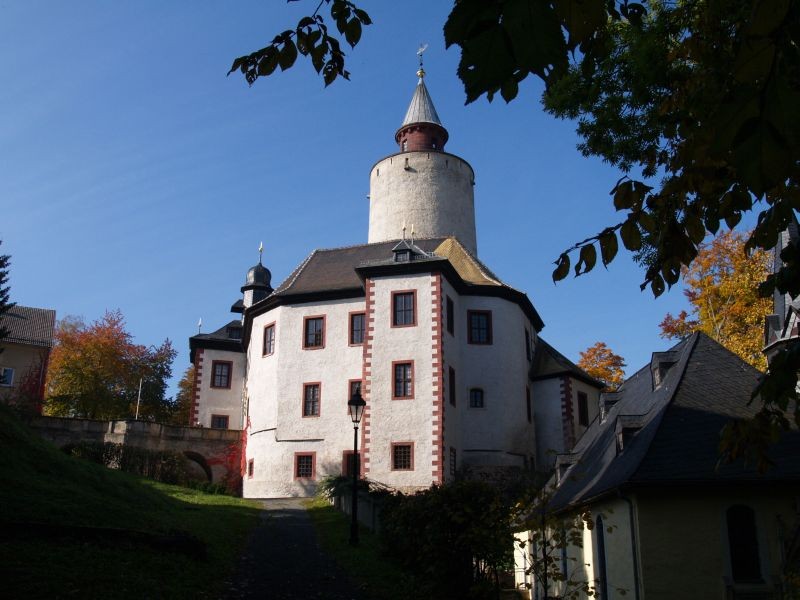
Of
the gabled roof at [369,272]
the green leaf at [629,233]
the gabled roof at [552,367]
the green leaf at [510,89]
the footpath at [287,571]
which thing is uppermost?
the gabled roof at [369,272]

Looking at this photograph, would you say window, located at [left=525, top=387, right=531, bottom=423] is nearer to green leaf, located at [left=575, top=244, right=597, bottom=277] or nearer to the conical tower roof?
the conical tower roof

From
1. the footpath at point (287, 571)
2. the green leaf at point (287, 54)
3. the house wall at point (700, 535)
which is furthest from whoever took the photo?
the house wall at point (700, 535)

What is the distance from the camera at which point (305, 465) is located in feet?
113

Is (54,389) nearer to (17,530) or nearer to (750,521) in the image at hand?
(17,530)

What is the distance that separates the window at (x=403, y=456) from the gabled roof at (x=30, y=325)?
2706cm

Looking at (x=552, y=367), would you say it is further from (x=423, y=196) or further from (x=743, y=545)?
(x=743, y=545)

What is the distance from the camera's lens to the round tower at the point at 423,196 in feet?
147

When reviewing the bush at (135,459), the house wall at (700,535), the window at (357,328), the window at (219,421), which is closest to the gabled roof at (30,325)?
the window at (219,421)

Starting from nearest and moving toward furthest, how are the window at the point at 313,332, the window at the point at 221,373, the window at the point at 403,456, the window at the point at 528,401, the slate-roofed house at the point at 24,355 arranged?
the window at the point at 403,456 → the window at the point at 313,332 → the window at the point at 528,401 → the window at the point at 221,373 → the slate-roofed house at the point at 24,355

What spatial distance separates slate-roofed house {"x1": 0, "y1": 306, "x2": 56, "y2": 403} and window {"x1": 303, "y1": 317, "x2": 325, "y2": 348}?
17.9m

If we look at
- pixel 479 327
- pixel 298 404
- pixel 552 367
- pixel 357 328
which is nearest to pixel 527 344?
pixel 552 367

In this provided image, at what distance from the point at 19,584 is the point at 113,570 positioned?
159 cm

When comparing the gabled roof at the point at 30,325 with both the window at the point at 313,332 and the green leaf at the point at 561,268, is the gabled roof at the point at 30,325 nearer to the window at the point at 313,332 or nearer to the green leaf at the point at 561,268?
the window at the point at 313,332

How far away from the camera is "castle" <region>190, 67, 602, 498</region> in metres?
32.2
